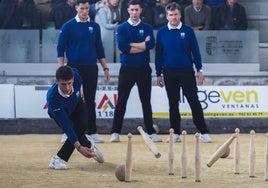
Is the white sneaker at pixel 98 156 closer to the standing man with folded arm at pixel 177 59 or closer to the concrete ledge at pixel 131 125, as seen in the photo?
the standing man with folded arm at pixel 177 59

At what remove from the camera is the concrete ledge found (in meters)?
17.8

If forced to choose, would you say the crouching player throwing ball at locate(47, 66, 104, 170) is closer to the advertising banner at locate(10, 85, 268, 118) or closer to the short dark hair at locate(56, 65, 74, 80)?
the short dark hair at locate(56, 65, 74, 80)

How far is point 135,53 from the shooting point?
1488 cm

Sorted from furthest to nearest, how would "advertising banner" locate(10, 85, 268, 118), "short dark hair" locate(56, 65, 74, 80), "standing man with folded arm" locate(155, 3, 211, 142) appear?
"advertising banner" locate(10, 85, 268, 118), "standing man with folded arm" locate(155, 3, 211, 142), "short dark hair" locate(56, 65, 74, 80)

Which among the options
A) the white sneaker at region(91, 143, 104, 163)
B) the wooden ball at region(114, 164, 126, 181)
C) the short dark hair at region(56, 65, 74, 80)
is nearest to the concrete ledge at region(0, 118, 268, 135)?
the white sneaker at region(91, 143, 104, 163)

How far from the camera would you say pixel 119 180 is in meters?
10.4

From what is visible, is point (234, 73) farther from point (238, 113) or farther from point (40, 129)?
→ point (40, 129)

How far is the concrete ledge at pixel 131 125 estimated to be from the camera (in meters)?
17.8

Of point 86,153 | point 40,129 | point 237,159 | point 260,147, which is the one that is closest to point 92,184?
point 86,153

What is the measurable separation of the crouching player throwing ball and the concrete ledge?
18.7 ft

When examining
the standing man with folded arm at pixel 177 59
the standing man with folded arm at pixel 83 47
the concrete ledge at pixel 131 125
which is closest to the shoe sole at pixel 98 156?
the standing man with folded arm at pixel 83 47

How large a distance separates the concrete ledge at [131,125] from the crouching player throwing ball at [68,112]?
18.7ft

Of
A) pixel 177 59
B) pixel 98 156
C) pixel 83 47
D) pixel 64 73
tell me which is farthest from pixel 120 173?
pixel 177 59

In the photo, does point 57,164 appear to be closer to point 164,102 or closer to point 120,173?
point 120,173
